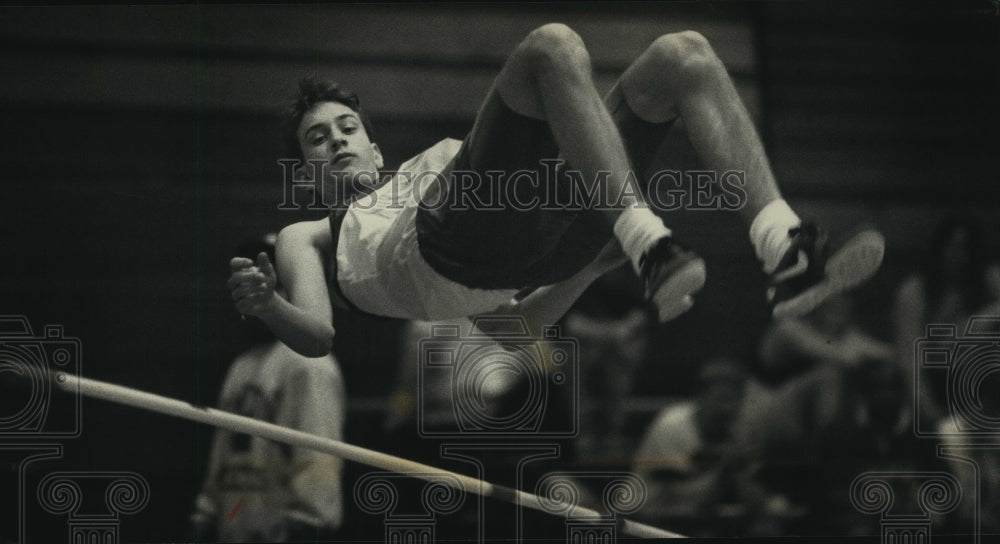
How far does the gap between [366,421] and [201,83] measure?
1.39 m

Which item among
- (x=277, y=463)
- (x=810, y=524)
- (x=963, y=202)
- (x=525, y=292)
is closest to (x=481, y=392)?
(x=525, y=292)

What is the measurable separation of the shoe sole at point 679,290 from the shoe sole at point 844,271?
328mm

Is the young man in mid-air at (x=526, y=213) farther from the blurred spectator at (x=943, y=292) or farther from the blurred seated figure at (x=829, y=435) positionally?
the blurred seated figure at (x=829, y=435)

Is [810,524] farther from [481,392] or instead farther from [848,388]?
[481,392]

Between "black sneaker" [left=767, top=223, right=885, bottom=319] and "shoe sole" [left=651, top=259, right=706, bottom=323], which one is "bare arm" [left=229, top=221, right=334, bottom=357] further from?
"black sneaker" [left=767, top=223, right=885, bottom=319]

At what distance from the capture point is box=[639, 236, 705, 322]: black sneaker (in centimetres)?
433

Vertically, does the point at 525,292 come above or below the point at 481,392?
above

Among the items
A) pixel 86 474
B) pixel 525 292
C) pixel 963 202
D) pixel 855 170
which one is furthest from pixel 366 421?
pixel 963 202

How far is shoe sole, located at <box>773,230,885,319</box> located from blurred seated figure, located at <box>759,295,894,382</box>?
3 centimetres

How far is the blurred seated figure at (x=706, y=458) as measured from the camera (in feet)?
15.1

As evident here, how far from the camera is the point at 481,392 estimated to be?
4.60 meters

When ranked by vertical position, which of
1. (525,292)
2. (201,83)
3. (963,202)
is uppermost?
(201,83)
